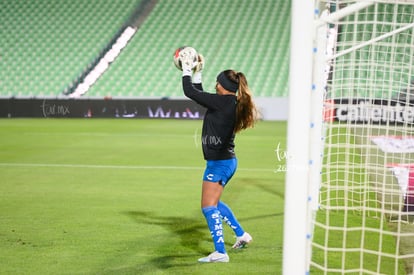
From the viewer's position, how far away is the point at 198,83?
5613 millimetres

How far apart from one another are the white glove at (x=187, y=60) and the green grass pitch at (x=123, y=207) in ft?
6.06

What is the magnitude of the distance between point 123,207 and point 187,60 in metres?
3.39

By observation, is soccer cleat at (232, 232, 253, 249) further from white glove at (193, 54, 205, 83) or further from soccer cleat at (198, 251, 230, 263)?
white glove at (193, 54, 205, 83)

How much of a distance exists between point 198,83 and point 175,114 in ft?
61.9

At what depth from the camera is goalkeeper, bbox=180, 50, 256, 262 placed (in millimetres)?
5320

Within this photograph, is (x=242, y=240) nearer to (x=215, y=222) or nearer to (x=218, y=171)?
(x=215, y=222)

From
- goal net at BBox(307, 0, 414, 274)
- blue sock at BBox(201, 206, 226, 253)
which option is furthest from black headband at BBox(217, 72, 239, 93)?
blue sock at BBox(201, 206, 226, 253)

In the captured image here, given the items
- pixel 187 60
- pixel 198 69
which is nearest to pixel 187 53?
pixel 187 60

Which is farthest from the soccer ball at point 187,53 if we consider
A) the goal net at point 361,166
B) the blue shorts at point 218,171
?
the goal net at point 361,166

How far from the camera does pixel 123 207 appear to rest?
8008mm

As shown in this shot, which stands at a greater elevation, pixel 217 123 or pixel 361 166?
pixel 217 123

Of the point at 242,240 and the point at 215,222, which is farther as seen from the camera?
the point at 242,240

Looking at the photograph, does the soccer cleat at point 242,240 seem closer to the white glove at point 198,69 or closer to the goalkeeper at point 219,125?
the goalkeeper at point 219,125

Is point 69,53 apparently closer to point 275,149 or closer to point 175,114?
point 175,114
